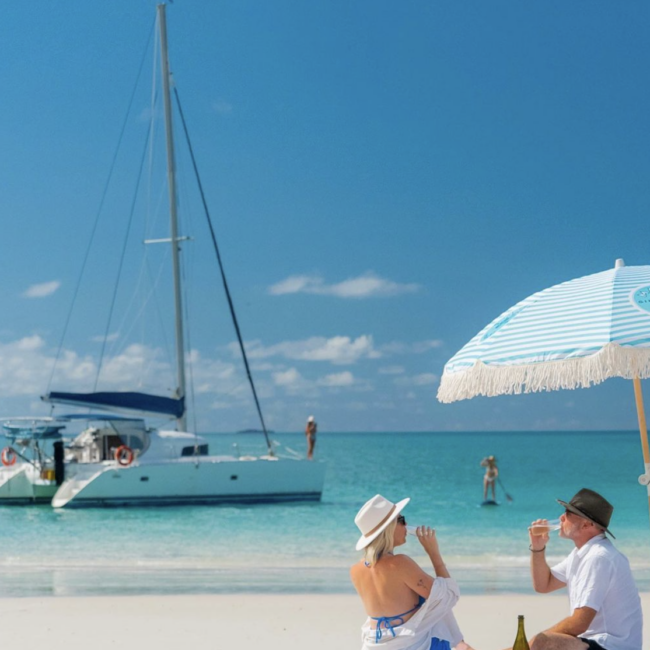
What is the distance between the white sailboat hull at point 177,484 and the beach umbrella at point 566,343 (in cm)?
1821

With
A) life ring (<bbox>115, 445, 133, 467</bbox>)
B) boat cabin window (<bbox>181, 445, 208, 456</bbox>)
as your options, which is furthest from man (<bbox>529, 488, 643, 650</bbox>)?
boat cabin window (<bbox>181, 445, 208, 456</bbox>)

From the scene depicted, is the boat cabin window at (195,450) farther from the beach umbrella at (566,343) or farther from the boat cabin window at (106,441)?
the beach umbrella at (566,343)

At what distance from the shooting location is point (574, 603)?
4.14 meters

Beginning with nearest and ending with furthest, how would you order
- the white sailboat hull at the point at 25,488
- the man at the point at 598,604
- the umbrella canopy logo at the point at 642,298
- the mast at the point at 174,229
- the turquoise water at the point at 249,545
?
the man at the point at 598,604
the umbrella canopy logo at the point at 642,298
the turquoise water at the point at 249,545
the white sailboat hull at the point at 25,488
the mast at the point at 174,229

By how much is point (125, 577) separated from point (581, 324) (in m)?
9.09

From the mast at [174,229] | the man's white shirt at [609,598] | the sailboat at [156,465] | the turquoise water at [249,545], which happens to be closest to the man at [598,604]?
the man's white shirt at [609,598]

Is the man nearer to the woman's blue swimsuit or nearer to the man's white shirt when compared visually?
the man's white shirt

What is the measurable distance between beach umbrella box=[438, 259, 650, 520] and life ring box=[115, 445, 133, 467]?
1889cm

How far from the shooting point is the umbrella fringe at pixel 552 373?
418 cm

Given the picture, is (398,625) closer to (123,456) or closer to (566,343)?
(566,343)

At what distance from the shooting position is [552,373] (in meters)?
4.35

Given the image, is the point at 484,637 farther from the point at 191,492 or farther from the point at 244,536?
the point at 191,492

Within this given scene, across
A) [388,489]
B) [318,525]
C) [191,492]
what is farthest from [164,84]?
[388,489]

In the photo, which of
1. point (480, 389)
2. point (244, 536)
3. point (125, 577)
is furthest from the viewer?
point (244, 536)
